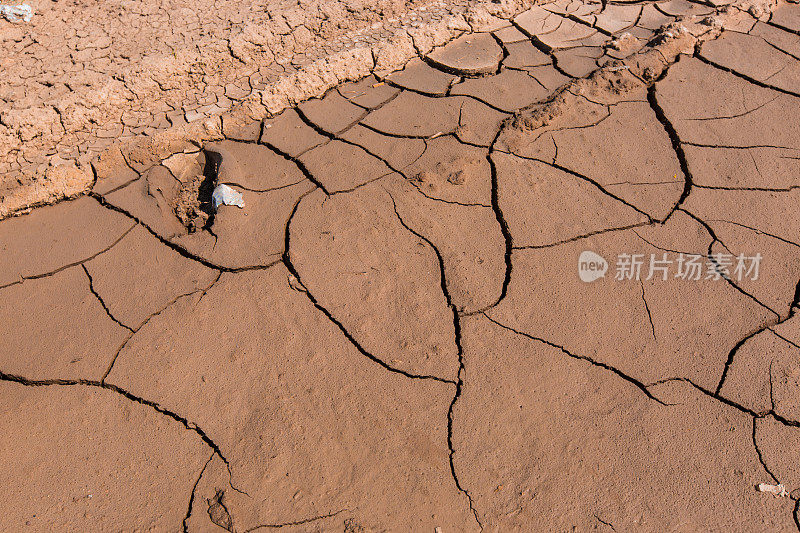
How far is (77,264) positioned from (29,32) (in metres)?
1.84

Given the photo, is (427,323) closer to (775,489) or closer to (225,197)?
(225,197)

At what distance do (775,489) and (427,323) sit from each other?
130 centimetres

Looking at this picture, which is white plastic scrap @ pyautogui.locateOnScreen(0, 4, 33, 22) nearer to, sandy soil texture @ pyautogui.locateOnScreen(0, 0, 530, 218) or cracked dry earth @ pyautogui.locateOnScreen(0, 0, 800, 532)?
sandy soil texture @ pyautogui.locateOnScreen(0, 0, 530, 218)

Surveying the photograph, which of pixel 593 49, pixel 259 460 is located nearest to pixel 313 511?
pixel 259 460

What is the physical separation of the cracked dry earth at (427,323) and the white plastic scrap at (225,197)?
1.8 inches

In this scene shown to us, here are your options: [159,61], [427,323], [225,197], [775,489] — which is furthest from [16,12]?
[775,489]

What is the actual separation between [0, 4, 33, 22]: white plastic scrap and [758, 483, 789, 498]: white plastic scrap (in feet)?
14.6

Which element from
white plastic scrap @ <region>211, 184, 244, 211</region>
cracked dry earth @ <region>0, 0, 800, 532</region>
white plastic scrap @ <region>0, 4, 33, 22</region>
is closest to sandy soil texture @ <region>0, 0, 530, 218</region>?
white plastic scrap @ <region>0, 4, 33, 22</region>

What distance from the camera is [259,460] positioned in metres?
1.91

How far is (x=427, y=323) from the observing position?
2.26m

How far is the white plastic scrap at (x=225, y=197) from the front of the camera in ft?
8.76

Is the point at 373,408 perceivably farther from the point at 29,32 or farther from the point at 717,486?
the point at 29,32

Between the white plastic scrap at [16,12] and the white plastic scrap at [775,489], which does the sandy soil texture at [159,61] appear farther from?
the white plastic scrap at [775,489]

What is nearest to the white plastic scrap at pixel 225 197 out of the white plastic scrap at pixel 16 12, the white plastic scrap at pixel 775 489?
the white plastic scrap at pixel 16 12
